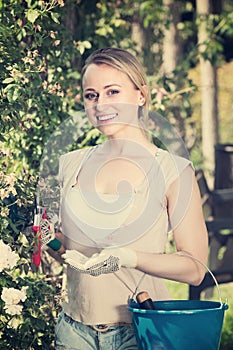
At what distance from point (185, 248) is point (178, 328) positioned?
1.00 ft

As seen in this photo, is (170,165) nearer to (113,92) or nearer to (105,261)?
(113,92)

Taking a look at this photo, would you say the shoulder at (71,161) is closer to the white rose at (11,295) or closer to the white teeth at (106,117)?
the white teeth at (106,117)

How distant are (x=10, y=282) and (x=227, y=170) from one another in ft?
12.8

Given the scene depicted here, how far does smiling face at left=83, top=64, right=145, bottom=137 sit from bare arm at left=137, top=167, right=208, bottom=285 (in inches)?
11.2

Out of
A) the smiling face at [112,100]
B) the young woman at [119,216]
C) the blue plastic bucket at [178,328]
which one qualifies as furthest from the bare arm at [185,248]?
the smiling face at [112,100]

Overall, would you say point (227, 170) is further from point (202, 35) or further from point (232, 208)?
point (202, 35)

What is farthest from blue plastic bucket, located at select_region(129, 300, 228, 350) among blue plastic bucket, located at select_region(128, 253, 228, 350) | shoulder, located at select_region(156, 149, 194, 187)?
shoulder, located at select_region(156, 149, 194, 187)

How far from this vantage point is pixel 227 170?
710 centimetres

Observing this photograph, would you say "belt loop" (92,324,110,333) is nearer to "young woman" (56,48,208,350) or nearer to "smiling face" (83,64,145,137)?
"young woman" (56,48,208,350)

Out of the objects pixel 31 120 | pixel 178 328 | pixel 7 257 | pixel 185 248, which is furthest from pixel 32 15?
pixel 178 328

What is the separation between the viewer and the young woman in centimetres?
273

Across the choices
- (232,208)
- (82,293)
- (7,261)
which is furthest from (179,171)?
(232,208)

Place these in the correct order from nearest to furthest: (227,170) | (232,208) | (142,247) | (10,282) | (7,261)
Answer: (142,247) → (7,261) → (10,282) → (232,208) → (227,170)

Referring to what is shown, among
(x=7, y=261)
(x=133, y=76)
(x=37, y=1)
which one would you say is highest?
(x=37, y=1)
